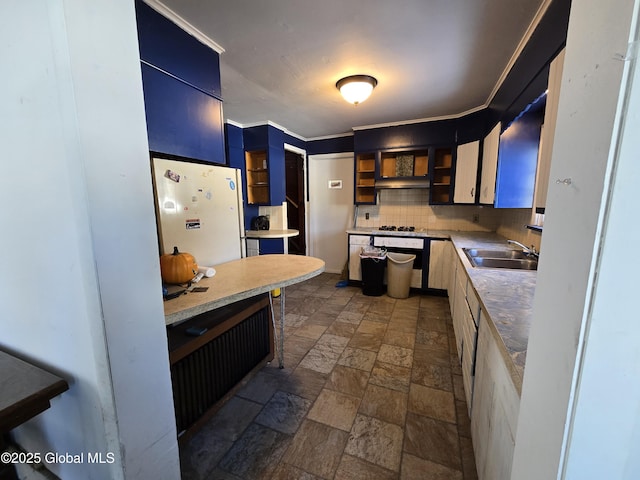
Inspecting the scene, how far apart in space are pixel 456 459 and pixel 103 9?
7.41 ft

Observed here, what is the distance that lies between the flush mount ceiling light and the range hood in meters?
1.57

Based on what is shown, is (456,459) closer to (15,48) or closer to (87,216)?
(87,216)

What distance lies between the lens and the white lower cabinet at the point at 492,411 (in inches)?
32.4

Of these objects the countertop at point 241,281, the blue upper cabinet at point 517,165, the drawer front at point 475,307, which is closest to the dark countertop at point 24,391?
the countertop at point 241,281

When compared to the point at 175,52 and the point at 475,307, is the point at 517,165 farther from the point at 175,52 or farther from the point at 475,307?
the point at 175,52

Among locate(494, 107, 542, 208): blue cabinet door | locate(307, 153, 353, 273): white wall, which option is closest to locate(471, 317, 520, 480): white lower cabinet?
locate(494, 107, 542, 208): blue cabinet door

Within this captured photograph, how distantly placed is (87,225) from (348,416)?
1734 mm

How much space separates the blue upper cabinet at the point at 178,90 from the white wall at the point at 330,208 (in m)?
2.82

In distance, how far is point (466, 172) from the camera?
10.7 ft

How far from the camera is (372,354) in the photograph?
7.64 ft

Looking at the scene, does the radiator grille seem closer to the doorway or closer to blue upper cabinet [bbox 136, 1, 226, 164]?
blue upper cabinet [bbox 136, 1, 226, 164]

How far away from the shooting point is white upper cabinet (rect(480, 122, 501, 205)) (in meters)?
2.47

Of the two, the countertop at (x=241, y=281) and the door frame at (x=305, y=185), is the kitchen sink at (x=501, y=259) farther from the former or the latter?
the door frame at (x=305, y=185)

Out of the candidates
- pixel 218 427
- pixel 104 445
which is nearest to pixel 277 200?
pixel 218 427
